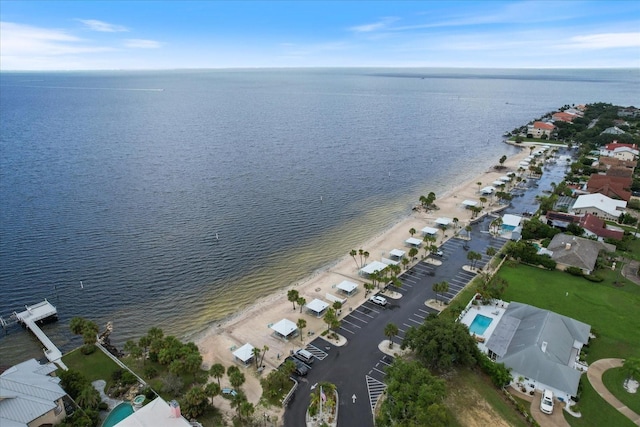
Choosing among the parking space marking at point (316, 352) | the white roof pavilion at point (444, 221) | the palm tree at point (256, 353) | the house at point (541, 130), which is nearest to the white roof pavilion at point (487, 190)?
the white roof pavilion at point (444, 221)

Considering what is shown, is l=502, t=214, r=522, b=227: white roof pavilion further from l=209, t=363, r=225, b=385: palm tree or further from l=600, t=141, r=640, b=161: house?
l=600, t=141, r=640, b=161: house

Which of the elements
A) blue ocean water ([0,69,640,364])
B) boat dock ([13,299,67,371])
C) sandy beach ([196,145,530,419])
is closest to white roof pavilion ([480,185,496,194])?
blue ocean water ([0,69,640,364])

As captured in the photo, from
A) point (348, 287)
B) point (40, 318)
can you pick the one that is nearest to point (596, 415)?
point (348, 287)

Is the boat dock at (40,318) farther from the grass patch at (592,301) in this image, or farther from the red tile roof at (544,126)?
the red tile roof at (544,126)

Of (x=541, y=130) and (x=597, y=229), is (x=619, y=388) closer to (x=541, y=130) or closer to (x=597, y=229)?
(x=597, y=229)

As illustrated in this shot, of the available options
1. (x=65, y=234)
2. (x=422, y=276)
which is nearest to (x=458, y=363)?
(x=422, y=276)

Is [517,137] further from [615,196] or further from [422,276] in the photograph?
[422,276]
